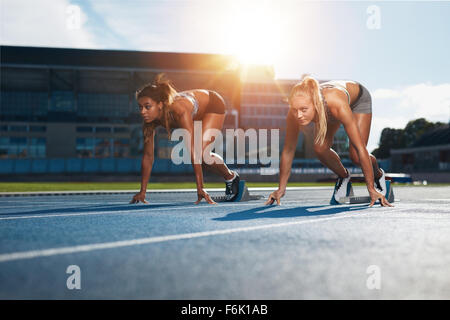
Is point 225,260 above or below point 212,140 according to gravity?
below

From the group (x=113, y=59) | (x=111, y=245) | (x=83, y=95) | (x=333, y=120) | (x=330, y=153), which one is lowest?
(x=111, y=245)

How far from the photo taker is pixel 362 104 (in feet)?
22.4

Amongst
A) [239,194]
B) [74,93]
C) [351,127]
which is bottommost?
[239,194]

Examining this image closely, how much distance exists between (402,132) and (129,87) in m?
52.6

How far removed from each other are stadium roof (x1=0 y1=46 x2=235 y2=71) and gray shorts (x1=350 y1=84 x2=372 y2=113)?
1826 inches

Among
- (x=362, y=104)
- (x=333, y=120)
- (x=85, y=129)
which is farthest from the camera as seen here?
(x=85, y=129)

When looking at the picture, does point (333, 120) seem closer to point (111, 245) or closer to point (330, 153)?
point (330, 153)

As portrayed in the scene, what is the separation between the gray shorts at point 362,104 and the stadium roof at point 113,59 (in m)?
46.4

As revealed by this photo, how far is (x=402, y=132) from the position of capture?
81.3 meters

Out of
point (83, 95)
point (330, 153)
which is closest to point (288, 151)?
point (330, 153)

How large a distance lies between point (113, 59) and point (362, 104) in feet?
160

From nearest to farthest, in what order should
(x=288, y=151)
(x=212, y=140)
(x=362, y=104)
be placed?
1. (x=288, y=151)
2. (x=362, y=104)
3. (x=212, y=140)

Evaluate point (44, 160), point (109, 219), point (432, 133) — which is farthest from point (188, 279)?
point (432, 133)
